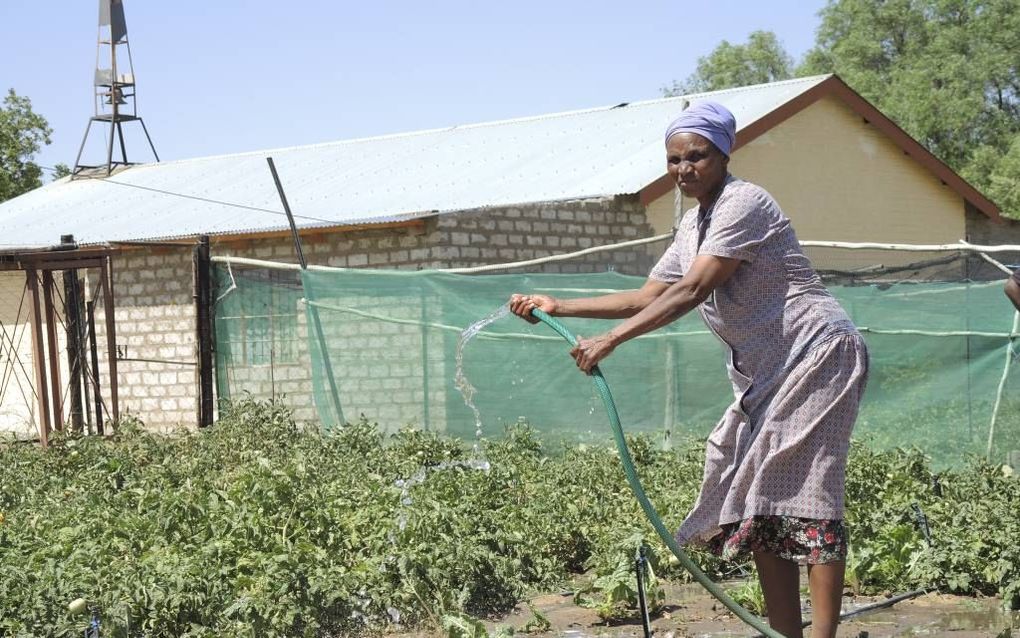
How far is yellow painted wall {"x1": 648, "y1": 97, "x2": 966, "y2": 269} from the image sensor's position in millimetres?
17062

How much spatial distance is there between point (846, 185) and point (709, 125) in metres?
14.8

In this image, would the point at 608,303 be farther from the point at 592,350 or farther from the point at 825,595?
the point at 825,595

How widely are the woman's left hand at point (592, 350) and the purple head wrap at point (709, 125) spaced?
681mm

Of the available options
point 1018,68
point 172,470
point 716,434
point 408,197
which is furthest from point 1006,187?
point 716,434

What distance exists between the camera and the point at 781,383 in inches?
160

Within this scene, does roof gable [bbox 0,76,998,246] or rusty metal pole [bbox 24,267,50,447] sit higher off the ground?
roof gable [bbox 0,76,998,246]

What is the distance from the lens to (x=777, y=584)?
13.7 feet

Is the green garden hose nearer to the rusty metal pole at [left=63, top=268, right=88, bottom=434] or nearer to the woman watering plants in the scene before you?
the woman watering plants

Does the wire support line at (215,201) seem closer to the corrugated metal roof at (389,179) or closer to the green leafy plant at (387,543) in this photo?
the corrugated metal roof at (389,179)

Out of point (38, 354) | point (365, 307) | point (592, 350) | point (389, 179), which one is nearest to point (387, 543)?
point (592, 350)

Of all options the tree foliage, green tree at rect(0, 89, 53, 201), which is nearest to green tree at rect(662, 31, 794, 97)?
the tree foliage

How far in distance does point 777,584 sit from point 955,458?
5.47 meters

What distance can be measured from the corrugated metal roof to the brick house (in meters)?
0.05

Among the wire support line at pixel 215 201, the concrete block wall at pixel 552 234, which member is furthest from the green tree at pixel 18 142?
the concrete block wall at pixel 552 234
